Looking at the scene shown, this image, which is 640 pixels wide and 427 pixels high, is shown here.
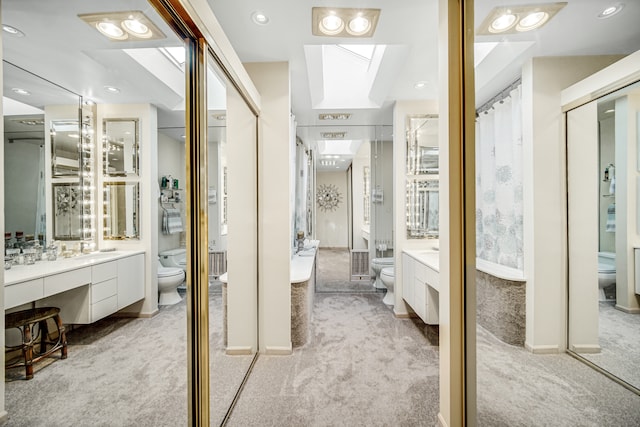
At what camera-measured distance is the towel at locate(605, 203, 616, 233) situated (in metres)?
0.68

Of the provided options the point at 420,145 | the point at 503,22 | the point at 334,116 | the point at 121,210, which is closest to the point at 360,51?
the point at 334,116

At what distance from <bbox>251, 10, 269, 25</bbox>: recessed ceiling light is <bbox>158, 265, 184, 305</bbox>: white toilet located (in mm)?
1614

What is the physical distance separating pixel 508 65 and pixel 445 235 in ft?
2.58

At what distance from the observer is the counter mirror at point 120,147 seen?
0.83 meters

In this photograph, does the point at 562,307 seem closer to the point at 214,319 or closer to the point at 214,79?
the point at 214,319

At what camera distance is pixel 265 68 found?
238 cm

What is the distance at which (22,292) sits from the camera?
589 millimetres

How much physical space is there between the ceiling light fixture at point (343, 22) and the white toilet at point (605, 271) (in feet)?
5.69

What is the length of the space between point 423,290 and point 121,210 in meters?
2.40

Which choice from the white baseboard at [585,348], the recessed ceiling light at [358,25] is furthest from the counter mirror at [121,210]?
the recessed ceiling light at [358,25]

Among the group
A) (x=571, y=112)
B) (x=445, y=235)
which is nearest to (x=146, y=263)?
(x=445, y=235)

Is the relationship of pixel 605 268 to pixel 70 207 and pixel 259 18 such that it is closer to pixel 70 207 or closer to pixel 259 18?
pixel 70 207

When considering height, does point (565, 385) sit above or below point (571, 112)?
below

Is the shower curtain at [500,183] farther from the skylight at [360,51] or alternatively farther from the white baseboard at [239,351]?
the skylight at [360,51]
